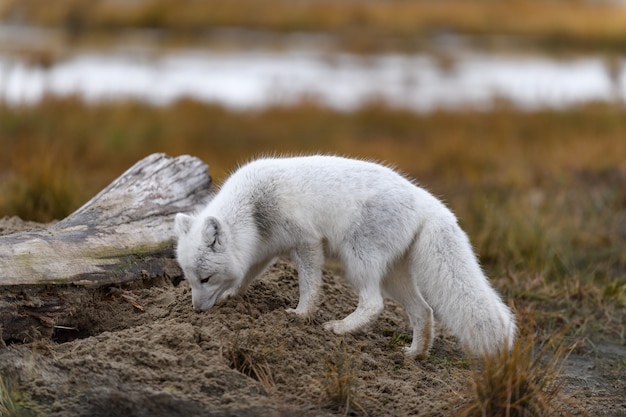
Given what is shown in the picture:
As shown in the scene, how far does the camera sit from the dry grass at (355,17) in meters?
34.1

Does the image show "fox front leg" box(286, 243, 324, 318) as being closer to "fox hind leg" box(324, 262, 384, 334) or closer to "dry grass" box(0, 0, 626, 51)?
"fox hind leg" box(324, 262, 384, 334)

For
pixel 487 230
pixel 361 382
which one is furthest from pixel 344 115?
pixel 361 382

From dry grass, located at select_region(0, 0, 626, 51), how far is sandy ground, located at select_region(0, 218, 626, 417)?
28.7 metres

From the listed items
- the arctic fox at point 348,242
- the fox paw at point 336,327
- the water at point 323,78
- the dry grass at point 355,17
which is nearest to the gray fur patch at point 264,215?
the arctic fox at point 348,242

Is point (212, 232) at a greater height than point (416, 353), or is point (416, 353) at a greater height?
point (212, 232)

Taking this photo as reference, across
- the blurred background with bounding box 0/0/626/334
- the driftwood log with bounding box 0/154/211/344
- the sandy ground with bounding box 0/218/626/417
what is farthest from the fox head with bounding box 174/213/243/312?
the blurred background with bounding box 0/0/626/334

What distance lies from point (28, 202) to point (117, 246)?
277cm

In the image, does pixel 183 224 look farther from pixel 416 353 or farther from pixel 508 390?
pixel 508 390

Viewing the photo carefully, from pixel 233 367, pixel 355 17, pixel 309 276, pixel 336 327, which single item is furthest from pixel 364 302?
pixel 355 17

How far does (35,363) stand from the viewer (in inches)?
171

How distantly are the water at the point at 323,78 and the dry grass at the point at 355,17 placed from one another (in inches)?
172

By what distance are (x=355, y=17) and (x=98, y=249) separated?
3170 cm

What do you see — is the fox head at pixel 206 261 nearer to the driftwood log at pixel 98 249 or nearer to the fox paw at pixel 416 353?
the driftwood log at pixel 98 249

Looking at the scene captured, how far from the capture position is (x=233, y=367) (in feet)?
15.1
